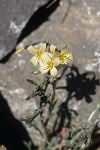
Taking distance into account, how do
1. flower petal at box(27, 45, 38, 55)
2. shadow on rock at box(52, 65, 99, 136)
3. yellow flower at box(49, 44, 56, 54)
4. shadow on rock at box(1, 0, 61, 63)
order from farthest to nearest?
shadow on rock at box(1, 0, 61, 63) < shadow on rock at box(52, 65, 99, 136) < flower petal at box(27, 45, 38, 55) < yellow flower at box(49, 44, 56, 54)

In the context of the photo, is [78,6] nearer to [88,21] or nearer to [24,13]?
Answer: [88,21]

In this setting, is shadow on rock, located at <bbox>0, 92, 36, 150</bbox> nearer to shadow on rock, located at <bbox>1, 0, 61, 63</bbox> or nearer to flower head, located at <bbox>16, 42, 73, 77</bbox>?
shadow on rock, located at <bbox>1, 0, 61, 63</bbox>

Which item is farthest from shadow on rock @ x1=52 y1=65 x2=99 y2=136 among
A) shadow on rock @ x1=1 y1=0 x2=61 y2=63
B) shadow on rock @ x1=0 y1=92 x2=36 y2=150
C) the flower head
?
the flower head

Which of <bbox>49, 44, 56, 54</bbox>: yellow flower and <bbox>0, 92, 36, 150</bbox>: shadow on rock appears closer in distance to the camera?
<bbox>49, 44, 56, 54</bbox>: yellow flower

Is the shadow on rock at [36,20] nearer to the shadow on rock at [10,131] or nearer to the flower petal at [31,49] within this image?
the shadow on rock at [10,131]

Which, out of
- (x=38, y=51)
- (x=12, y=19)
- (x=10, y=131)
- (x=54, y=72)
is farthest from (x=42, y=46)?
(x=10, y=131)

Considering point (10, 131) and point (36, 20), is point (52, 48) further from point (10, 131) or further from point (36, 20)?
point (10, 131)
